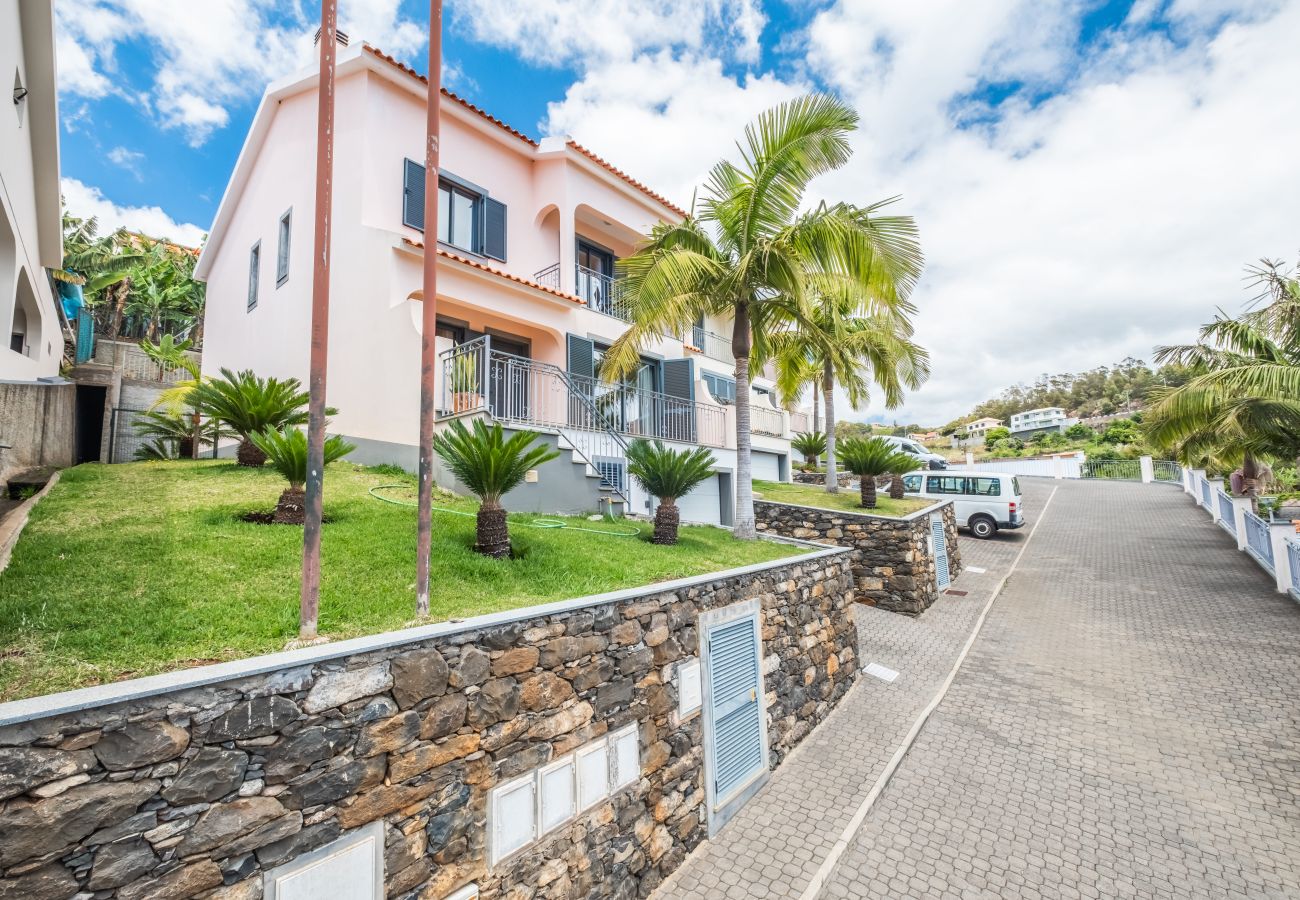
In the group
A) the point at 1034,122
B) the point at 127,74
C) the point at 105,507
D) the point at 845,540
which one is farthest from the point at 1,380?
the point at 1034,122

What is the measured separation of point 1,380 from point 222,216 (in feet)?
41.2

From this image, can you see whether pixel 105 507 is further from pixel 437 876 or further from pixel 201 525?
pixel 437 876

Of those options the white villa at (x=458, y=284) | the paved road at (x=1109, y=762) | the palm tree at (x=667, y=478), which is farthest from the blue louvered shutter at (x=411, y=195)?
the paved road at (x=1109, y=762)

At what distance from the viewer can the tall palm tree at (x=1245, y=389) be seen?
32.5 feet

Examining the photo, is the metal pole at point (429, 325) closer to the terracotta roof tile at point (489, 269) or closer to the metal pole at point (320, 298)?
the metal pole at point (320, 298)

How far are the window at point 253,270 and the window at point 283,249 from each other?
153 centimetres

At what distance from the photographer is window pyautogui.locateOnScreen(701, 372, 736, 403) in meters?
17.2

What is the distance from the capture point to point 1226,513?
57.5 ft

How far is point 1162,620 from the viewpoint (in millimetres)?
11078

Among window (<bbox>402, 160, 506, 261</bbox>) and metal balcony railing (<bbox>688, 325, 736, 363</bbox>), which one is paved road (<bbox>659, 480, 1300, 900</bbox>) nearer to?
metal balcony railing (<bbox>688, 325, 736, 363</bbox>)

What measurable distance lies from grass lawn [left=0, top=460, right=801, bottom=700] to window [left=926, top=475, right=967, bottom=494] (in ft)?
45.7

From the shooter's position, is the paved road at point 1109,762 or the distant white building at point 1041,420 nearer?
the paved road at point 1109,762

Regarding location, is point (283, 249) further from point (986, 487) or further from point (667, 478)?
point (986, 487)

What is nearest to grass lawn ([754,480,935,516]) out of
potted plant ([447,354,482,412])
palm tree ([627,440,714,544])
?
palm tree ([627,440,714,544])
